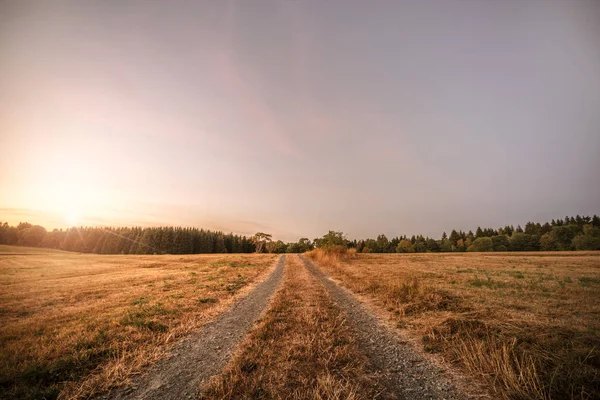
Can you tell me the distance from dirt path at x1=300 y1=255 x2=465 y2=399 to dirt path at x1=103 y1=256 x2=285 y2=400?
401cm

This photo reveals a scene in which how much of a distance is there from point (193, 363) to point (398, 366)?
17.6ft

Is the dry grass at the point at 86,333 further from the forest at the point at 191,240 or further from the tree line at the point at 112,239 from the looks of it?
the tree line at the point at 112,239

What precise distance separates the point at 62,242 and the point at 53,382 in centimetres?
15573

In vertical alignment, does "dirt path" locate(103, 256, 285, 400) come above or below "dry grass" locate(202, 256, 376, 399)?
below

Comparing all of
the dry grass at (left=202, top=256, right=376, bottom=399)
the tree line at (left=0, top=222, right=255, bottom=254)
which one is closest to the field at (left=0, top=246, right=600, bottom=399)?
the dry grass at (left=202, top=256, right=376, bottom=399)

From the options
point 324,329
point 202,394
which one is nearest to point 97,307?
point 202,394

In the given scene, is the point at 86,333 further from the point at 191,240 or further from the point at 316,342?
the point at 191,240

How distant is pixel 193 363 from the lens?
5.87 m

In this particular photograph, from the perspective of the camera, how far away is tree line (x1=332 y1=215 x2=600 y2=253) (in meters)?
74.3

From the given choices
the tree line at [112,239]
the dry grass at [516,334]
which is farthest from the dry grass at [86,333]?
the tree line at [112,239]

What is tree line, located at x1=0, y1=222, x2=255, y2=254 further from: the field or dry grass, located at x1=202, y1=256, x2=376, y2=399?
dry grass, located at x1=202, y1=256, x2=376, y2=399

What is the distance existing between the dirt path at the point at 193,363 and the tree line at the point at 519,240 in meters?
41.5

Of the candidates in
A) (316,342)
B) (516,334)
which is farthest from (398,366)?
(516,334)

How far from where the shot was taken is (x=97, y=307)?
1157 cm
